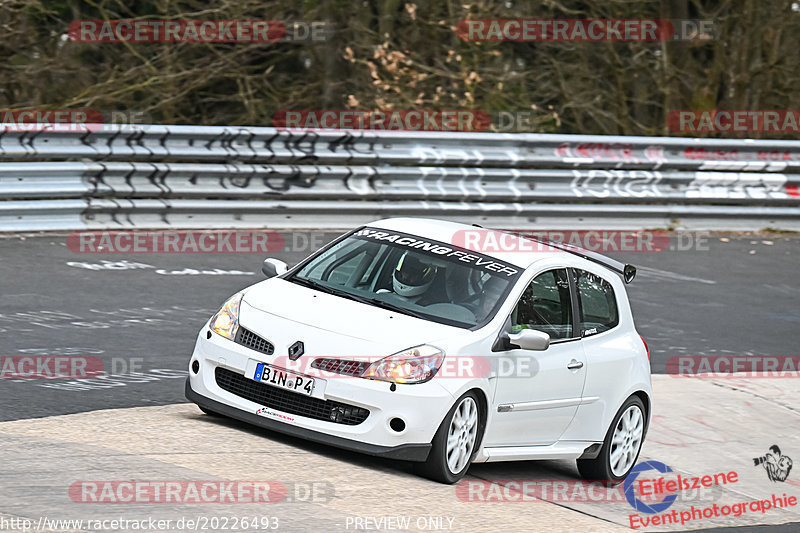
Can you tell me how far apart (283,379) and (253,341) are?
372mm

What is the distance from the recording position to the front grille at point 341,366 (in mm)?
7180

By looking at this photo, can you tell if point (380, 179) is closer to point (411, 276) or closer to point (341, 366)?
point (411, 276)

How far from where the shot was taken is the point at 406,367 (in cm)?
716

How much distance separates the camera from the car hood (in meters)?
7.27

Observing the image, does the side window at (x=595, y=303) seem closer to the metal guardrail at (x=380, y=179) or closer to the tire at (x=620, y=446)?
the tire at (x=620, y=446)

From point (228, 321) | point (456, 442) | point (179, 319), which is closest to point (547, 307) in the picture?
point (456, 442)

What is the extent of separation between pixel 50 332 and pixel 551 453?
4295 mm

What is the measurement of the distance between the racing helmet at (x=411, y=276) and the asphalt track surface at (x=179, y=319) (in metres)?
1.14

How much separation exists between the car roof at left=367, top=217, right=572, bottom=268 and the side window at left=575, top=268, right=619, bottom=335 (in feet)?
0.51

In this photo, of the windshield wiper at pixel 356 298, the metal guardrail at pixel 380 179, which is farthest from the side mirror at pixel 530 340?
the metal guardrail at pixel 380 179

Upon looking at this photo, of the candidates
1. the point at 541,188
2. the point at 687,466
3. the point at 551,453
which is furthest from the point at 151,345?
the point at 541,188

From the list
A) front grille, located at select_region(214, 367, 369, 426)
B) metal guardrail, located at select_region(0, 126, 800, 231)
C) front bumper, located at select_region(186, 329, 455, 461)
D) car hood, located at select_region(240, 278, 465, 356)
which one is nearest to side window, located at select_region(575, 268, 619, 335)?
car hood, located at select_region(240, 278, 465, 356)

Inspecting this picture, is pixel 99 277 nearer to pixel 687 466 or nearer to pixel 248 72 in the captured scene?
pixel 687 466

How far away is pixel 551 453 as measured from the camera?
8.16m
